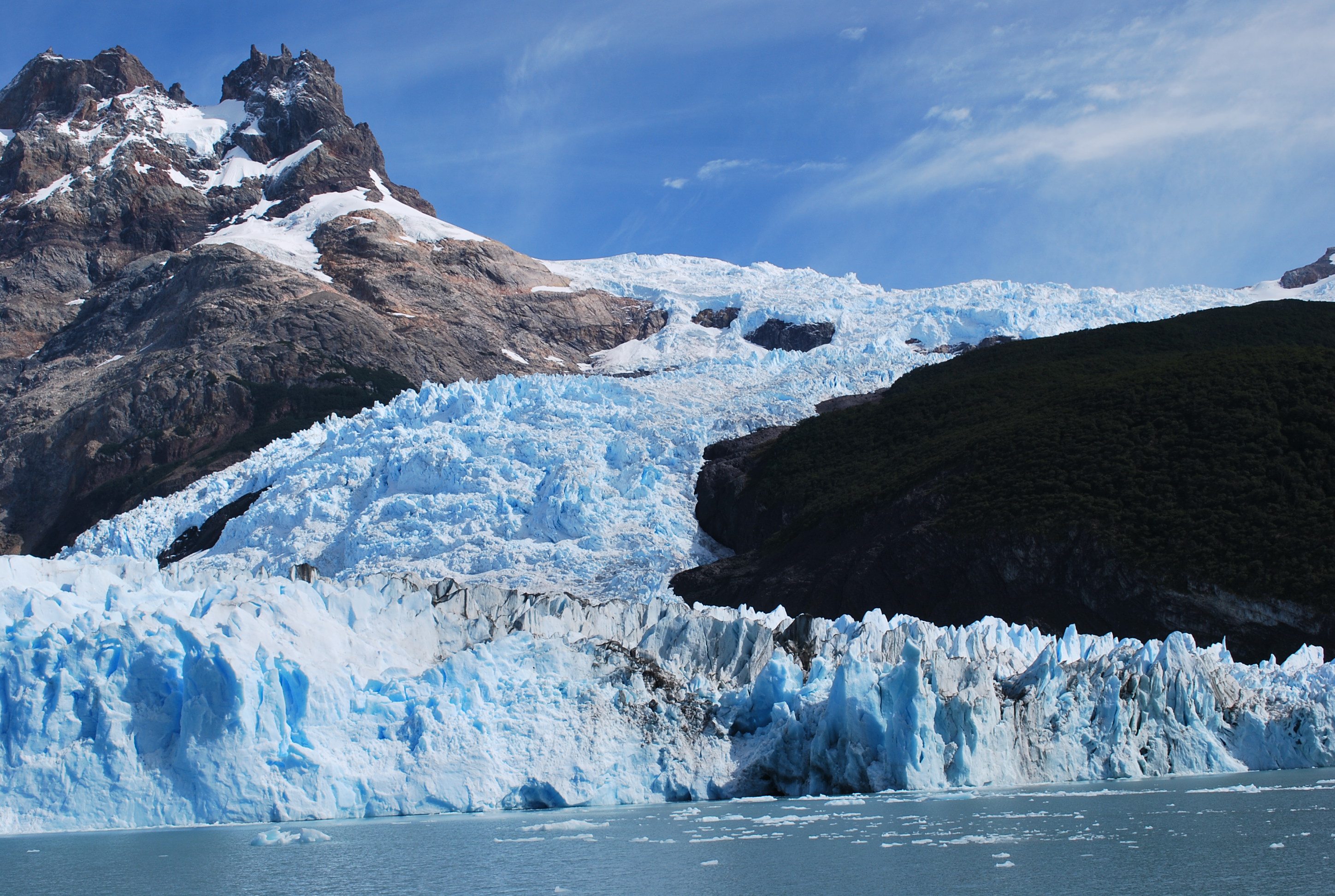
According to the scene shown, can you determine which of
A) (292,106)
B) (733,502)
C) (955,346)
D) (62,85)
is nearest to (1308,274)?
(955,346)

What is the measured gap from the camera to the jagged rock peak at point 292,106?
114188 mm

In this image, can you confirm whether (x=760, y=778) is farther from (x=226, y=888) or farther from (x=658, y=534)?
(x=658, y=534)

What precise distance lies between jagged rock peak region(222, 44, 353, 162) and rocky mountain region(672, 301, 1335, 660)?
76.6m

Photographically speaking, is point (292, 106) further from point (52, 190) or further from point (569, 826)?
point (569, 826)

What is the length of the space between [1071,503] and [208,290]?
69.1 m

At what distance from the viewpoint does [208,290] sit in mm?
85938

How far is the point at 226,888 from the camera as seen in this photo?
541 inches

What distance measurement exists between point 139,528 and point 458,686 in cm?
4424

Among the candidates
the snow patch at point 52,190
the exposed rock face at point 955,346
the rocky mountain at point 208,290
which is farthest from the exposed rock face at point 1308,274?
the snow patch at point 52,190

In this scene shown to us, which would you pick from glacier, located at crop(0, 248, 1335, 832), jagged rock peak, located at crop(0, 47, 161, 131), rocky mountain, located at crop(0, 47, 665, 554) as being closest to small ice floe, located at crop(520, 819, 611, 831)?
glacier, located at crop(0, 248, 1335, 832)

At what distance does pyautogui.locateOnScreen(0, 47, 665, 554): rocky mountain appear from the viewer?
75.8m

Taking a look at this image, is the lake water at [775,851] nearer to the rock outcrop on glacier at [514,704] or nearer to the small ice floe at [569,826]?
A: the small ice floe at [569,826]

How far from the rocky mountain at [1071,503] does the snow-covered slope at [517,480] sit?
299 cm


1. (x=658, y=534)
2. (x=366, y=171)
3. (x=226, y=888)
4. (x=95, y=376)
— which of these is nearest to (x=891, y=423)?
(x=658, y=534)
